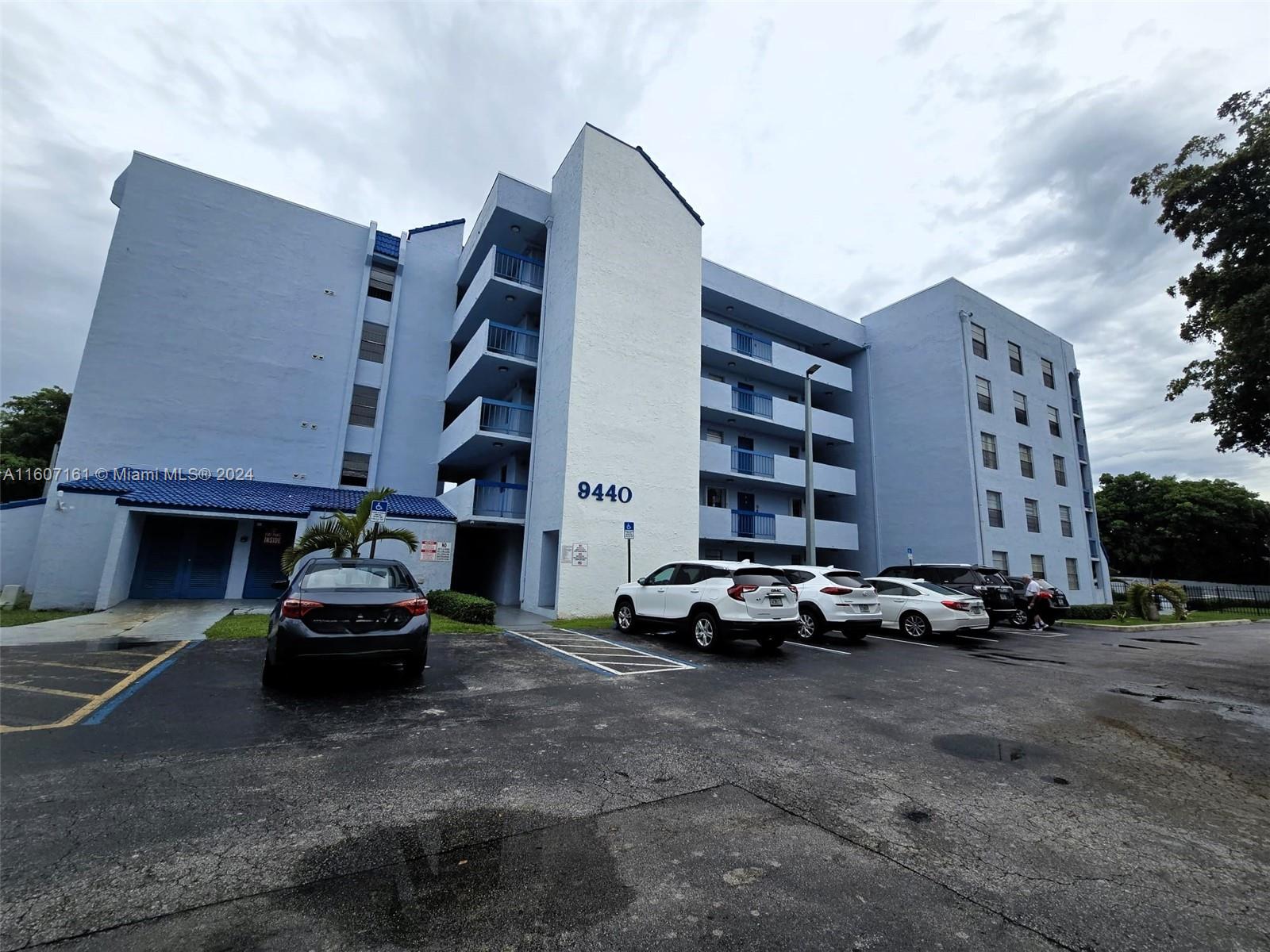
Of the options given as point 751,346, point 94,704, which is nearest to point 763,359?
point 751,346

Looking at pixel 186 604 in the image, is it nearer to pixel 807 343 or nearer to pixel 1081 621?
pixel 807 343

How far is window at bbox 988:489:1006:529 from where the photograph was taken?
2350 cm

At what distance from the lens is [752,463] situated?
2295 cm

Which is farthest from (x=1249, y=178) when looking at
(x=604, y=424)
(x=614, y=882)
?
(x=614, y=882)

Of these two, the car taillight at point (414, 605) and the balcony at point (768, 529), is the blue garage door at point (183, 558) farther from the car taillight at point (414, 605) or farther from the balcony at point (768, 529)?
the balcony at point (768, 529)

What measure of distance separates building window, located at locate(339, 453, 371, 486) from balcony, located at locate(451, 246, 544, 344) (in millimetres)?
7201

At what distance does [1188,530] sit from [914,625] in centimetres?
5084

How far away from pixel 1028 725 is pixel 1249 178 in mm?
13932

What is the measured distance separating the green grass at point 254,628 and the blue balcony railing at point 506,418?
704 cm

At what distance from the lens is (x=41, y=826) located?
10.5 ft

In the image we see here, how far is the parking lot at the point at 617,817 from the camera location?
2.46m

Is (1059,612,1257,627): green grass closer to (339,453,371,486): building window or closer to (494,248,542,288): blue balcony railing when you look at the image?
(494,248,542,288): blue balcony railing

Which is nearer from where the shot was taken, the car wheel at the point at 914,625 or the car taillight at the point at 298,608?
the car taillight at the point at 298,608

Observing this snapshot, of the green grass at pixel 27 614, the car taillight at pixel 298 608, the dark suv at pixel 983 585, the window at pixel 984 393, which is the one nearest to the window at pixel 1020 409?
the window at pixel 984 393
